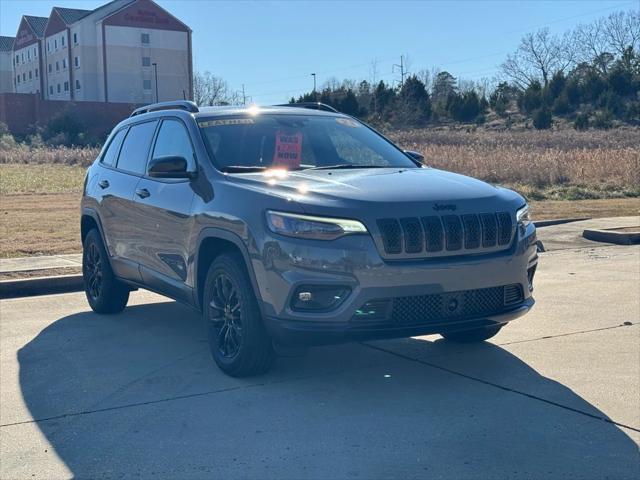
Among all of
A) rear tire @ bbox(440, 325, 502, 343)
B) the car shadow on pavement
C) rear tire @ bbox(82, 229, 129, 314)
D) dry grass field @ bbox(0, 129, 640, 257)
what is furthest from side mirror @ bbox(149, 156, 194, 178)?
dry grass field @ bbox(0, 129, 640, 257)

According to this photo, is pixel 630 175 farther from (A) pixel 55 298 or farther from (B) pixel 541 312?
(A) pixel 55 298

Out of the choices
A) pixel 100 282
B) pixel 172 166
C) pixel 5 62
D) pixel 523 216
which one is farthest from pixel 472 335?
pixel 5 62

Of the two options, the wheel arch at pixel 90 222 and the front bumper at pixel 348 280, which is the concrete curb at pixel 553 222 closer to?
the wheel arch at pixel 90 222

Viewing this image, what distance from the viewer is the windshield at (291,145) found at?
6.17 meters

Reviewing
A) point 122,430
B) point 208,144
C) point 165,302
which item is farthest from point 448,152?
point 122,430

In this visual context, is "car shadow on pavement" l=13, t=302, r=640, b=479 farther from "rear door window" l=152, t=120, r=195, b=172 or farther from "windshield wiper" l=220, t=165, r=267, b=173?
"rear door window" l=152, t=120, r=195, b=172

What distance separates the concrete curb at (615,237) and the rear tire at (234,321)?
8652 mm

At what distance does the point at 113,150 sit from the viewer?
8062mm

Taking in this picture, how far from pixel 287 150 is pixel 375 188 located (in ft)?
3.91

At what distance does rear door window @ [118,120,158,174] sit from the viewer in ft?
23.7

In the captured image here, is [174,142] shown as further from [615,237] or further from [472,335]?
[615,237]

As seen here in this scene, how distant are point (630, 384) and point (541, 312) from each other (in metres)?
2.34

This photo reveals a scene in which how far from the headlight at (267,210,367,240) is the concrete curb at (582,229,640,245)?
8870mm

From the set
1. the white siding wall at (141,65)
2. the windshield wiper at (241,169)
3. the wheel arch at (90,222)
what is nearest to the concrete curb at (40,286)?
the wheel arch at (90,222)
